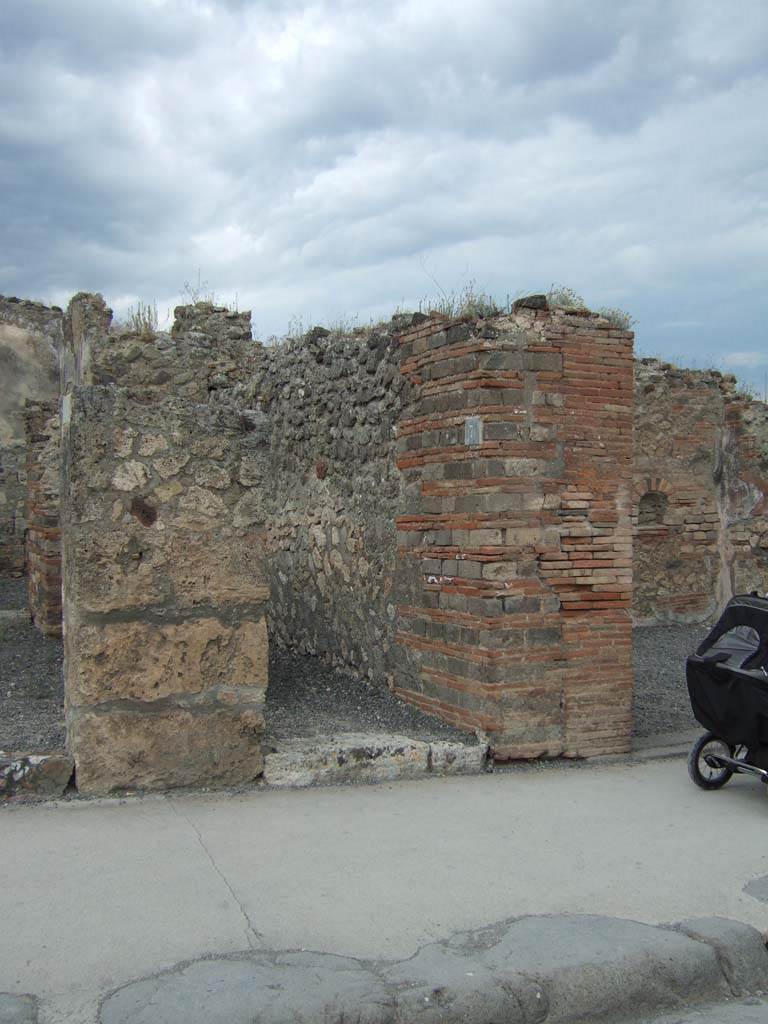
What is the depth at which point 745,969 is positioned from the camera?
3348mm

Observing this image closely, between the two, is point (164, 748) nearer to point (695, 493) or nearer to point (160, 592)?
point (160, 592)

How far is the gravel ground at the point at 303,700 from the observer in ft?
18.0

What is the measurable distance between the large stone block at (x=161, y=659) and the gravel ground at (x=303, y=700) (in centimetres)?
56

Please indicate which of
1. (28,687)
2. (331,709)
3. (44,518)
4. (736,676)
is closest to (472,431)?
(736,676)

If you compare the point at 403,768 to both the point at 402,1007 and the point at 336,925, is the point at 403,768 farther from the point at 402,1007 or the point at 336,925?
the point at 402,1007

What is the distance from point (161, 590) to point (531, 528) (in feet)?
7.05

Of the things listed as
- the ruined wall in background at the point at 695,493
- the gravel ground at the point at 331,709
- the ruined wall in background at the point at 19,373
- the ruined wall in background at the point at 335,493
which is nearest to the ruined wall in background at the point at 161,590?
the gravel ground at the point at 331,709

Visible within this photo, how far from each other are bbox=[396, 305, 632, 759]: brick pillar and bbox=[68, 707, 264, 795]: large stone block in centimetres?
147

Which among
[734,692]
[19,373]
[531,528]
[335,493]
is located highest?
[19,373]

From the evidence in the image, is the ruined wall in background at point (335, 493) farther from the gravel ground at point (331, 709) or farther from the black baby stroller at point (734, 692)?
the black baby stroller at point (734, 692)

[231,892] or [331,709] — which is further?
[331,709]

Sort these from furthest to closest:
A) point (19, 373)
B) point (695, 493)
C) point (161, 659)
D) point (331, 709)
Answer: point (19, 373), point (695, 493), point (331, 709), point (161, 659)

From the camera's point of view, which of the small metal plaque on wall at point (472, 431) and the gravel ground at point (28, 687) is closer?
the gravel ground at point (28, 687)

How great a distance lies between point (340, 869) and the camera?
391 cm
